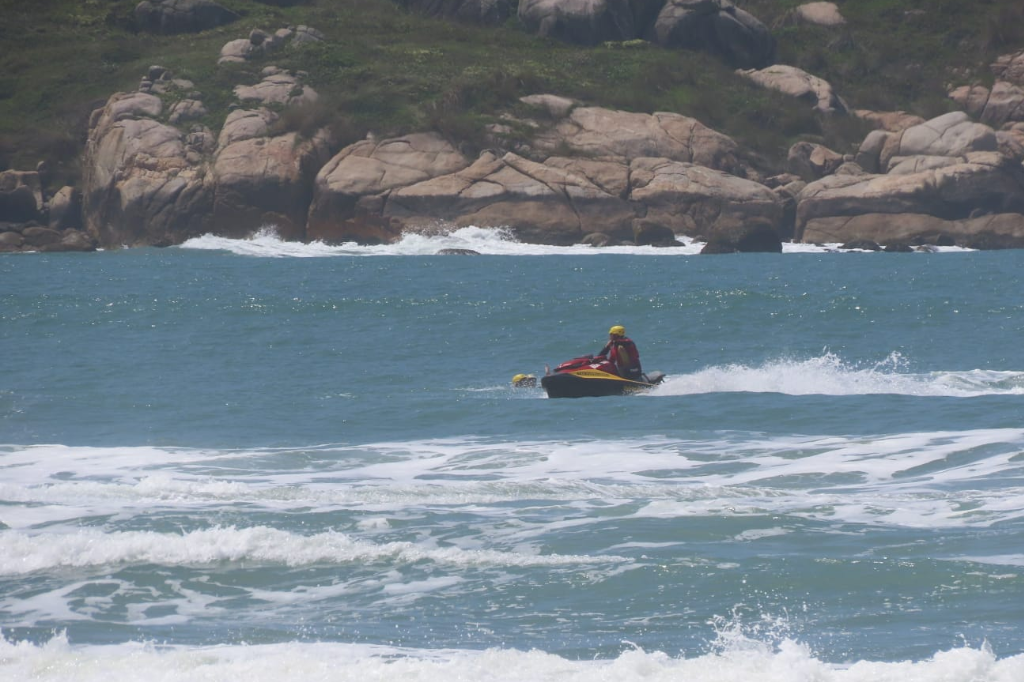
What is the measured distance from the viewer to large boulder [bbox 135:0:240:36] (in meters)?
85.2

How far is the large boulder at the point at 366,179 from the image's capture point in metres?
65.2

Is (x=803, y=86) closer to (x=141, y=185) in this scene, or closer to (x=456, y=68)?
(x=456, y=68)

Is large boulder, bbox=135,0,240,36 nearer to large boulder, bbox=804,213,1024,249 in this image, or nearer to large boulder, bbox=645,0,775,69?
large boulder, bbox=645,0,775,69

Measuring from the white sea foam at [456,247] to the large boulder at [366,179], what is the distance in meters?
0.96

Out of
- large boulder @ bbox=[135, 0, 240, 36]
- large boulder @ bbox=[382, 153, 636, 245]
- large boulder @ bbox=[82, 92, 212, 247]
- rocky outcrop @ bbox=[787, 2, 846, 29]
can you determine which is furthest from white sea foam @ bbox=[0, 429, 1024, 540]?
rocky outcrop @ bbox=[787, 2, 846, 29]

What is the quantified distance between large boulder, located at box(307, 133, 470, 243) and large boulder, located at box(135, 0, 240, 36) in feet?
74.4

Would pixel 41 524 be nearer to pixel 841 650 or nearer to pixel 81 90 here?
pixel 841 650

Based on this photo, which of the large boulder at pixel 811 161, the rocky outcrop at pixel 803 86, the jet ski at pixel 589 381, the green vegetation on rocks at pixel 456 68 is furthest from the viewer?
the rocky outcrop at pixel 803 86

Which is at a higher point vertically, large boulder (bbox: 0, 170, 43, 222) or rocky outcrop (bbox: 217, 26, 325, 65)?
rocky outcrop (bbox: 217, 26, 325, 65)

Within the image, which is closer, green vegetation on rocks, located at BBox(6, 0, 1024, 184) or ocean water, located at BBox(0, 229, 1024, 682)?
ocean water, located at BBox(0, 229, 1024, 682)

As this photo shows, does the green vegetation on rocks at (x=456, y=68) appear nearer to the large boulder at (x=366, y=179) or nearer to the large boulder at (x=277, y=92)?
the large boulder at (x=277, y=92)

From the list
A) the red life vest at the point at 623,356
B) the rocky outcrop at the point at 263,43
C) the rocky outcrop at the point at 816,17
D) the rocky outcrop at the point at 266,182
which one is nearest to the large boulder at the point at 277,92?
the rocky outcrop at the point at 263,43

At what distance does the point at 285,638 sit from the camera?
29.9 feet

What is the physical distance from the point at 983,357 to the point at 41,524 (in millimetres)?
18322
